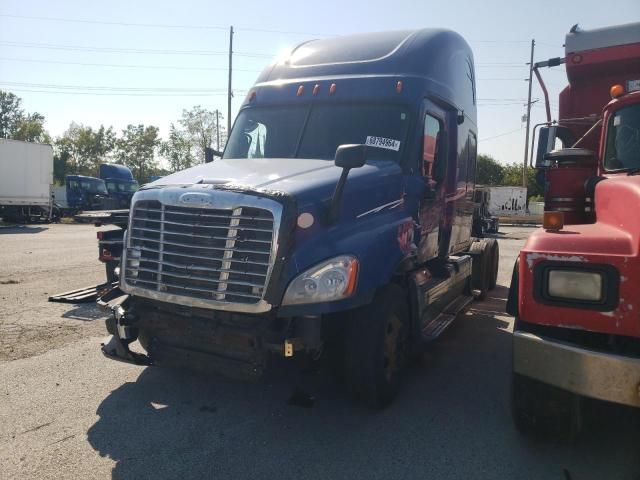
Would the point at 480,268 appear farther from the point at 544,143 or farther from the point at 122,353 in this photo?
the point at 122,353

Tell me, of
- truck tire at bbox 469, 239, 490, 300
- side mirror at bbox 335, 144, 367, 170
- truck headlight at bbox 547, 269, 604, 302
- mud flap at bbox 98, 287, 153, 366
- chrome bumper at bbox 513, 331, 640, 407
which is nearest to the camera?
chrome bumper at bbox 513, 331, 640, 407

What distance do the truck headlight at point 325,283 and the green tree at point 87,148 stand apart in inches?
2633

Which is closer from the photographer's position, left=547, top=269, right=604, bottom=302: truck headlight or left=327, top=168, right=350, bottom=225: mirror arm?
left=547, top=269, right=604, bottom=302: truck headlight

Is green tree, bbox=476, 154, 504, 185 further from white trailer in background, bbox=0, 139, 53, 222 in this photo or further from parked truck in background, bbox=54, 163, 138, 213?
white trailer in background, bbox=0, 139, 53, 222

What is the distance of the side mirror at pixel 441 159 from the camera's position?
210 inches

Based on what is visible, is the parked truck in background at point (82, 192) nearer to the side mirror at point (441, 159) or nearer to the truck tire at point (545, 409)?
the side mirror at point (441, 159)

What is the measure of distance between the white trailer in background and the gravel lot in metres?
22.0

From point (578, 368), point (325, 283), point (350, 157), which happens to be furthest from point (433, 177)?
point (578, 368)

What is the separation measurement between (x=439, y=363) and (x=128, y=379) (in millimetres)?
3181

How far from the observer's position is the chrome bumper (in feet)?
8.56

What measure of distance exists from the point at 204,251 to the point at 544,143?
4.16 metres

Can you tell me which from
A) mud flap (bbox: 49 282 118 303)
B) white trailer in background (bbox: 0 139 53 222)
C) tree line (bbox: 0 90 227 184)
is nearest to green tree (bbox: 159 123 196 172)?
tree line (bbox: 0 90 227 184)

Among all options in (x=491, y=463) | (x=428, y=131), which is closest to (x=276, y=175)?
(x=428, y=131)

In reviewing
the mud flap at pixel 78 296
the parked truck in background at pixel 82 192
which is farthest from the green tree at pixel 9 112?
the mud flap at pixel 78 296
